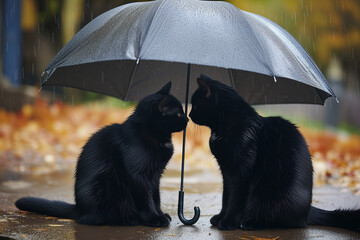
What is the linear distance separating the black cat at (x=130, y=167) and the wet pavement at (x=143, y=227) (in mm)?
115

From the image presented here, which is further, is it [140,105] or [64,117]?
[64,117]

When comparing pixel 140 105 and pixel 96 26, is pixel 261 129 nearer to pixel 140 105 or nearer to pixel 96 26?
pixel 140 105

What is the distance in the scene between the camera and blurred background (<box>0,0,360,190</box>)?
8609mm

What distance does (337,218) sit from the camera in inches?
156

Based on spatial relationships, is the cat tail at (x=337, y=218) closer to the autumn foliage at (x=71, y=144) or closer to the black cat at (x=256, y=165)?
the black cat at (x=256, y=165)

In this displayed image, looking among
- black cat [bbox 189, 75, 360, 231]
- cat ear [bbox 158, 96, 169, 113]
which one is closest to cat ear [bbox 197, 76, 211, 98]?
black cat [bbox 189, 75, 360, 231]

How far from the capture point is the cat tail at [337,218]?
386 centimetres

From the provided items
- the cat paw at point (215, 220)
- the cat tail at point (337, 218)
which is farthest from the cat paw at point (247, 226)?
the cat tail at point (337, 218)

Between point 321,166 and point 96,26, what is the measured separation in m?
4.93

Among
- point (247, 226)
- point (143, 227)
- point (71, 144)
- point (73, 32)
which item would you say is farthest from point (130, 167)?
point (73, 32)

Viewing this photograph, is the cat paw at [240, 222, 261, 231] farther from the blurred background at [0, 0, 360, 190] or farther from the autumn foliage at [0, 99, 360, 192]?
the blurred background at [0, 0, 360, 190]

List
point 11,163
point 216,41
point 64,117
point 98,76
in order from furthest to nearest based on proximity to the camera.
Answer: point 64,117, point 11,163, point 98,76, point 216,41

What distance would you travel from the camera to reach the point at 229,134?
12.3 feet

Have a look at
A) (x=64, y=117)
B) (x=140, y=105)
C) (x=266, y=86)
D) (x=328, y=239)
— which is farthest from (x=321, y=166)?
(x=64, y=117)
